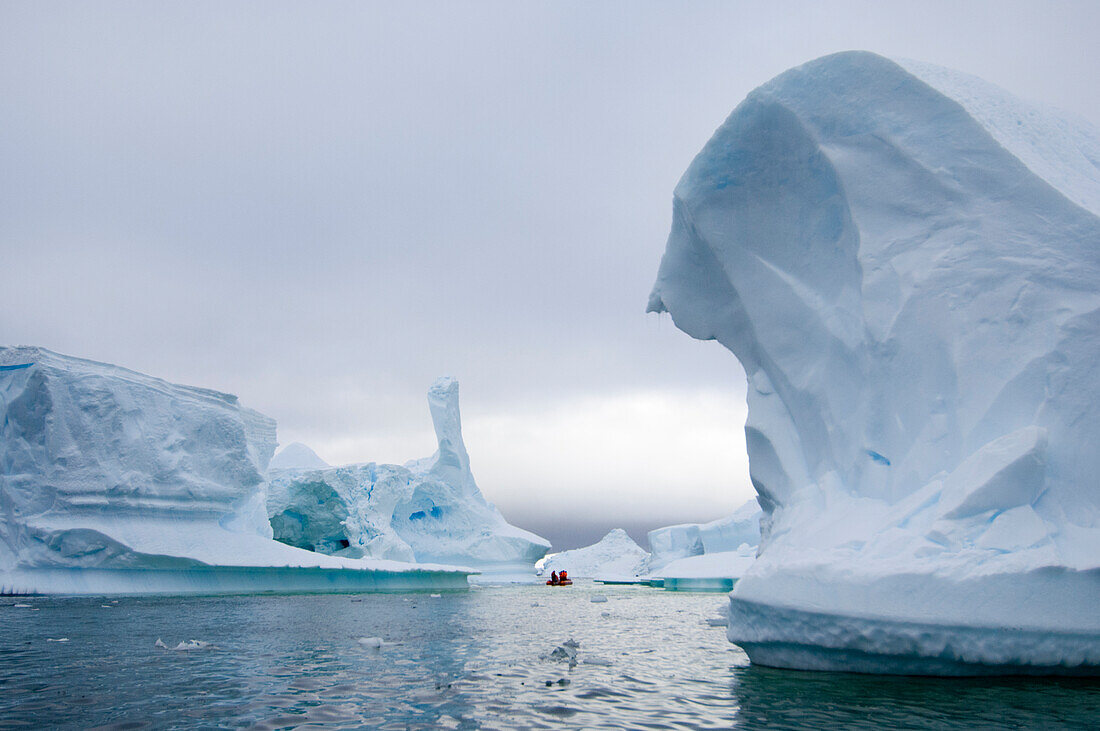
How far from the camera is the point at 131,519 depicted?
18703 mm

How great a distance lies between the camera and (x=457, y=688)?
5840 mm

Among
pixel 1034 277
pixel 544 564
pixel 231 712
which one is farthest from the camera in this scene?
pixel 544 564

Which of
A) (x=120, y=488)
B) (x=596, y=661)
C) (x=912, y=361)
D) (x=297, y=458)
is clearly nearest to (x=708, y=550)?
(x=297, y=458)

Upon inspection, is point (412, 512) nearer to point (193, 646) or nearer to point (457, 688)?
point (193, 646)

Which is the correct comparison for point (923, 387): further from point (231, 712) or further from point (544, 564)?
point (544, 564)

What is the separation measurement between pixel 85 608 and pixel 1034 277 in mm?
15825

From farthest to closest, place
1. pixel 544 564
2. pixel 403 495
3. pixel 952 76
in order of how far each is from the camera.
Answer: pixel 544 564
pixel 403 495
pixel 952 76

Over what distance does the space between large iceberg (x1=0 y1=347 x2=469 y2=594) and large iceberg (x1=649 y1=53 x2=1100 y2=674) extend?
15000mm

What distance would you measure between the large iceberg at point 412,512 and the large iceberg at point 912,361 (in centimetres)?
2174

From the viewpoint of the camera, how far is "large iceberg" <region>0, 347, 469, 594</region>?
17547mm

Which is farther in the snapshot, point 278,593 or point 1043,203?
point 278,593

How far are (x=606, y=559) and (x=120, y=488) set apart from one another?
168 ft

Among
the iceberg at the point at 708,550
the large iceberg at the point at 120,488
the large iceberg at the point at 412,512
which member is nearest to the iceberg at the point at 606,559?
the iceberg at the point at 708,550

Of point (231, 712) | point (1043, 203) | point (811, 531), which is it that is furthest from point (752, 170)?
point (231, 712)
